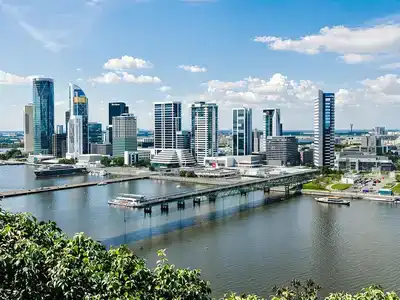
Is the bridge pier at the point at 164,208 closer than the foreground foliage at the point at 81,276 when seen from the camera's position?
No

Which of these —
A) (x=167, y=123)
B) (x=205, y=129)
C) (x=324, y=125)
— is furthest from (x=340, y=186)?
(x=167, y=123)

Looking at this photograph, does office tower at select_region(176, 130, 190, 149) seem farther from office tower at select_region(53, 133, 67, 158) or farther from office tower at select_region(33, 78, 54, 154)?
office tower at select_region(33, 78, 54, 154)

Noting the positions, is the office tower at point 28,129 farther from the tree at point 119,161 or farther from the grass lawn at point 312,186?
the grass lawn at point 312,186

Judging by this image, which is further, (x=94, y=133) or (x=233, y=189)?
(x=94, y=133)

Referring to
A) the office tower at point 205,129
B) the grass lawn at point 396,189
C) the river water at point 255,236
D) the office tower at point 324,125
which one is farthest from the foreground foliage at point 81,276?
the office tower at point 205,129

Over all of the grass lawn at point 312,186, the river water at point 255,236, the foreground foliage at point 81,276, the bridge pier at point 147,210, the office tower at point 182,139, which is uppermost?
the office tower at point 182,139

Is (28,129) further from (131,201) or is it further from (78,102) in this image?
(131,201)

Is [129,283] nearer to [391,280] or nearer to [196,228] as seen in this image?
[391,280]
